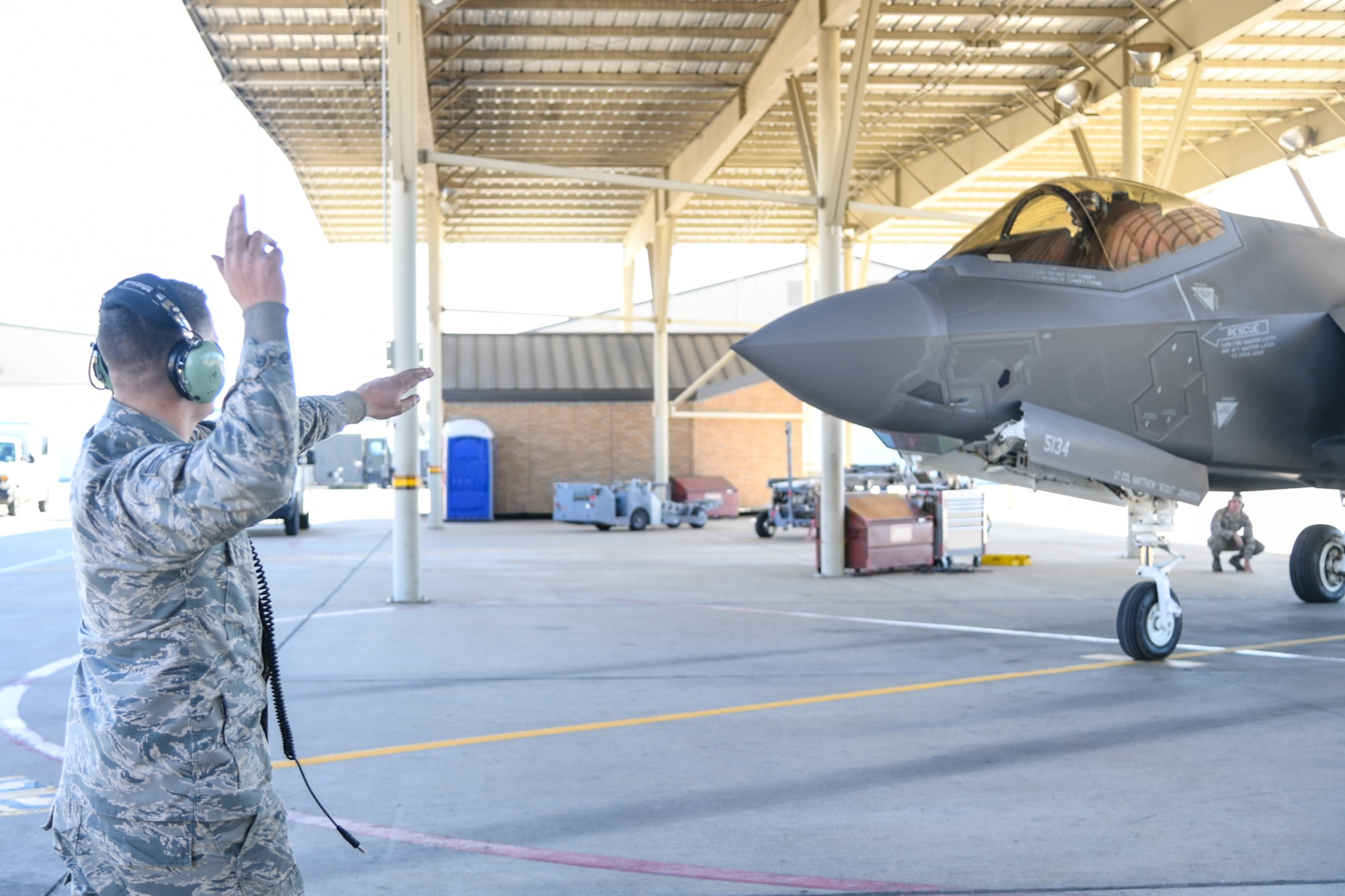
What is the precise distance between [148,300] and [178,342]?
102 mm

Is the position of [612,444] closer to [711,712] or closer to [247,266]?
[711,712]

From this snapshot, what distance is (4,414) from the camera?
51.8m

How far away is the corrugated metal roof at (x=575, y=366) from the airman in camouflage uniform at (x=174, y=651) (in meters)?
30.9

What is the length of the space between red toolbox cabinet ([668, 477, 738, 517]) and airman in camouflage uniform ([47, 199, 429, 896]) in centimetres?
2778

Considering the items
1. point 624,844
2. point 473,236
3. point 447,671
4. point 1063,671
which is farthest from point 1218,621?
point 473,236

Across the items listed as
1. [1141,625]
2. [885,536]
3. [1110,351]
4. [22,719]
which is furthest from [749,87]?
[22,719]

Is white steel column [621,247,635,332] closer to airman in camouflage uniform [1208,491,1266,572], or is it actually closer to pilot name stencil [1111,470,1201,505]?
airman in camouflage uniform [1208,491,1266,572]

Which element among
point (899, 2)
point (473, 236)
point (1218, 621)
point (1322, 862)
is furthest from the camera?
point (473, 236)

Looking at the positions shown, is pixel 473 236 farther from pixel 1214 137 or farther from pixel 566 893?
pixel 566 893

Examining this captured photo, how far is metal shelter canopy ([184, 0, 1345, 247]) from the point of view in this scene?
18.1 meters

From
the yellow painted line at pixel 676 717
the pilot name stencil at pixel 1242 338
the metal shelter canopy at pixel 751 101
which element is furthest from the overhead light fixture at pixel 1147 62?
the yellow painted line at pixel 676 717

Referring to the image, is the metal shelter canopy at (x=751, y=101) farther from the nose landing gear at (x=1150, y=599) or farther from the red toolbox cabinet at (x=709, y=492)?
the nose landing gear at (x=1150, y=599)

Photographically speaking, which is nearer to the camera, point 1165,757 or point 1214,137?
point 1165,757

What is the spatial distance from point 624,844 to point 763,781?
1117mm
